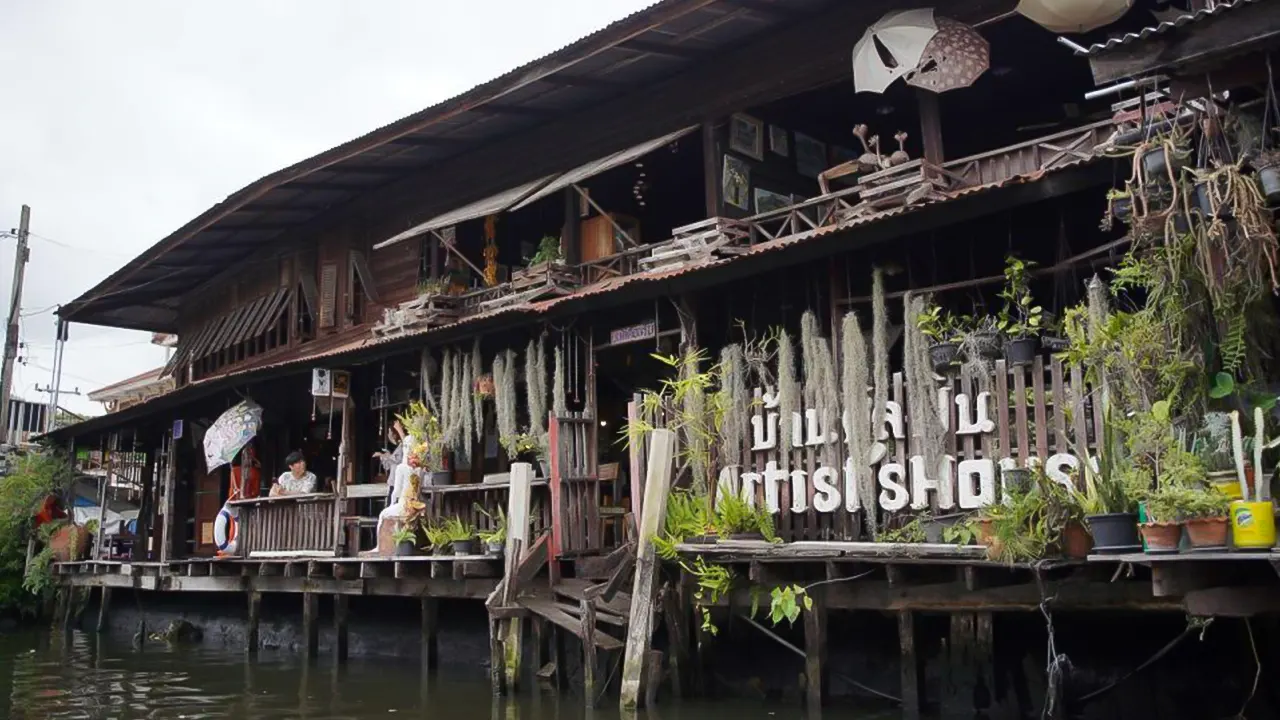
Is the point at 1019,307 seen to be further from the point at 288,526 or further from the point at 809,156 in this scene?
the point at 288,526

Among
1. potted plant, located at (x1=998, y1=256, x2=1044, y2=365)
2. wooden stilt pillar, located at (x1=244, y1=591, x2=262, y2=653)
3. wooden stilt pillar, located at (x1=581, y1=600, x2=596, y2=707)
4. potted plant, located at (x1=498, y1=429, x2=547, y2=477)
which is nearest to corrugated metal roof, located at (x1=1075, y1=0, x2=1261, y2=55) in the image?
potted plant, located at (x1=998, y1=256, x2=1044, y2=365)

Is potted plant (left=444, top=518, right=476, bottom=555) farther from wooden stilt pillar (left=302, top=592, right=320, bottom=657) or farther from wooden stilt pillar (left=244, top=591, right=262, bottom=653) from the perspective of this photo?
wooden stilt pillar (left=244, top=591, right=262, bottom=653)

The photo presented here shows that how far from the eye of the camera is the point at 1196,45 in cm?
768

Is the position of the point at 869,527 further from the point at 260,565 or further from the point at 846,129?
the point at 260,565

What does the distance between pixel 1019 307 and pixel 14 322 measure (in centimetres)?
2688

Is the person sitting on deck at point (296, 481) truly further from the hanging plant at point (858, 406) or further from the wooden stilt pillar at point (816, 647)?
the wooden stilt pillar at point (816, 647)

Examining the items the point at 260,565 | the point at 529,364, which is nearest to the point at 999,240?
the point at 529,364

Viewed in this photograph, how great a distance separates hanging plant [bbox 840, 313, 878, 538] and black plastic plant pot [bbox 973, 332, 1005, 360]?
3.99 feet

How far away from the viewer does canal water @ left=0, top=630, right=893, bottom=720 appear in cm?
1159

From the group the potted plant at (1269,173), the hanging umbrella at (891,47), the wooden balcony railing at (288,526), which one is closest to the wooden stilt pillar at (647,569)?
the hanging umbrella at (891,47)

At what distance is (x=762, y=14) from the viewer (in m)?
14.1

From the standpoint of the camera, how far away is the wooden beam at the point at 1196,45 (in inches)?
290

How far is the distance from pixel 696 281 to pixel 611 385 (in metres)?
5.04

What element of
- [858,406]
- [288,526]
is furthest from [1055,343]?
[288,526]
